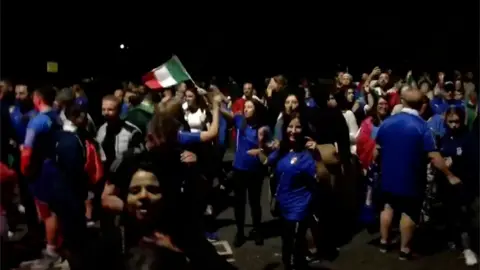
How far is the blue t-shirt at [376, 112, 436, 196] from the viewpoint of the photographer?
6293mm

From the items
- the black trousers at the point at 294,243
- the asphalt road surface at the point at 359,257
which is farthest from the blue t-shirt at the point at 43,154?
the black trousers at the point at 294,243

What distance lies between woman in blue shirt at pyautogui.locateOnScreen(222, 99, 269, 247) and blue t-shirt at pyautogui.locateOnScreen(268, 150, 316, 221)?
1.32m

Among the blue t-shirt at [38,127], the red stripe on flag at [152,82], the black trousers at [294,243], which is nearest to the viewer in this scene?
the black trousers at [294,243]

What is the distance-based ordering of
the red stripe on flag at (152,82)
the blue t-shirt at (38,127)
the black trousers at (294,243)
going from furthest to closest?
the red stripe on flag at (152,82) → the blue t-shirt at (38,127) → the black trousers at (294,243)

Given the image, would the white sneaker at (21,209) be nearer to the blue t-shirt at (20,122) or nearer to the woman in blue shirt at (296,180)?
the blue t-shirt at (20,122)

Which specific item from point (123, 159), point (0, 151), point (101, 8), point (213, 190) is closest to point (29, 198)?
point (0, 151)

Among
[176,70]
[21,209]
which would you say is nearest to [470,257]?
[176,70]

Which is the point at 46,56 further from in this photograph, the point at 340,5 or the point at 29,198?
the point at 29,198

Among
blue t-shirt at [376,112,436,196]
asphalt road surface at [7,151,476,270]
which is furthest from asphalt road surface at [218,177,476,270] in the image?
blue t-shirt at [376,112,436,196]

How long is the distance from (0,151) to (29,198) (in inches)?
71.4

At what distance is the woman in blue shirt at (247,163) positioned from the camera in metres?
7.05

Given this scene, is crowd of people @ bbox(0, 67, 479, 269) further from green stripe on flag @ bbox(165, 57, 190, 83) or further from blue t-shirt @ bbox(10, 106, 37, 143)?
green stripe on flag @ bbox(165, 57, 190, 83)

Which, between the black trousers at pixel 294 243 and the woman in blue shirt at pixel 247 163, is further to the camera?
the woman in blue shirt at pixel 247 163

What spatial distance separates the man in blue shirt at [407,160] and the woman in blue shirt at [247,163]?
53.9 inches
